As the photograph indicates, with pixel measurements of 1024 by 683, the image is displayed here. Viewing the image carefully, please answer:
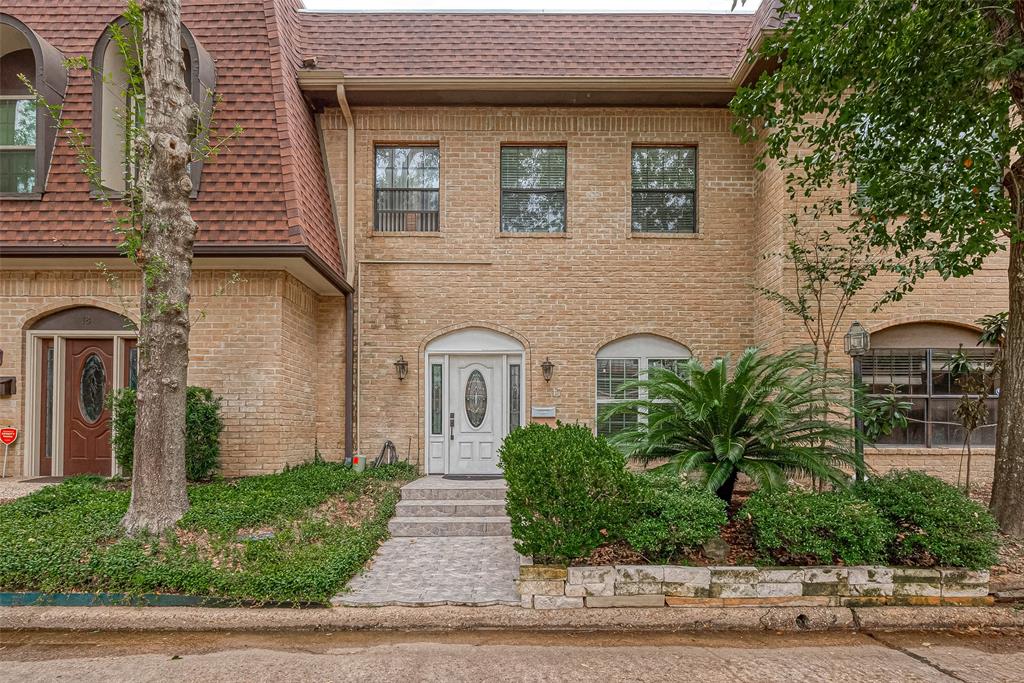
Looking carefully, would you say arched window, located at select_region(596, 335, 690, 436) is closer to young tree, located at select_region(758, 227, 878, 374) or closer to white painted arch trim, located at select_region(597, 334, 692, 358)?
white painted arch trim, located at select_region(597, 334, 692, 358)

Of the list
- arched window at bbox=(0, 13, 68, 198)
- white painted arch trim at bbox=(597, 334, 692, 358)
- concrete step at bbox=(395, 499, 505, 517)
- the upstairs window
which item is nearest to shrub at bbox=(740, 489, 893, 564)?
concrete step at bbox=(395, 499, 505, 517)

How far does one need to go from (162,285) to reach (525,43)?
7.21 metres

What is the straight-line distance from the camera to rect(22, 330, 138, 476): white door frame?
824 centimetres

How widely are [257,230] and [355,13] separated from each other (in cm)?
538

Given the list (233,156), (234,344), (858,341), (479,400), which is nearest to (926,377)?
(858,341)

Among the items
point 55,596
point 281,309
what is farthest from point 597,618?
point 281,309

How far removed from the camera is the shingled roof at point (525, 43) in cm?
978

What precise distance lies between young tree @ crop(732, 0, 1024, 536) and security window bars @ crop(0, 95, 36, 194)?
9230 mm

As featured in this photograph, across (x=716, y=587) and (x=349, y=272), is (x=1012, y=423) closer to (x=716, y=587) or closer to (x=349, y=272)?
(x=716, y=587)

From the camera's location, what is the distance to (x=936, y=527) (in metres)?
5.00

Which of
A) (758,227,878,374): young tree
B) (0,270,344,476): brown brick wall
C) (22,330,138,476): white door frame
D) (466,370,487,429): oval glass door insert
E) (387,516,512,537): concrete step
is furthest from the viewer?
(466,370,487,429): oval glass door insert

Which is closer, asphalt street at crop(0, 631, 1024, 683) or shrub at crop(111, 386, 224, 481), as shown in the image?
asphalt street at crop(0, 631, 1024, 683)

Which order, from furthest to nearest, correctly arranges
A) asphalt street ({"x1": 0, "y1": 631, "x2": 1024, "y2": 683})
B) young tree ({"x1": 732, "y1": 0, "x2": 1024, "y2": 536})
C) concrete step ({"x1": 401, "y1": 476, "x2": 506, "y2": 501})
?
1. concrete step ({"x1": 401, "y1": 476, "x2": 506, "y2": 501})
2. young tree ({"x1": 732, "y1": 0, "x2": 1024, "y2": 536})
3. asphalt street ({"x1": 0, "y1": 631, "x2": 1024, "y2": 683})

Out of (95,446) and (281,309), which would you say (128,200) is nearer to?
(281,309)
